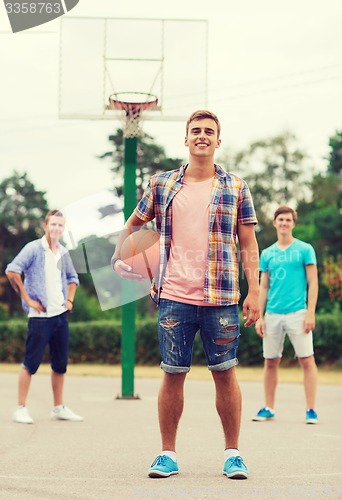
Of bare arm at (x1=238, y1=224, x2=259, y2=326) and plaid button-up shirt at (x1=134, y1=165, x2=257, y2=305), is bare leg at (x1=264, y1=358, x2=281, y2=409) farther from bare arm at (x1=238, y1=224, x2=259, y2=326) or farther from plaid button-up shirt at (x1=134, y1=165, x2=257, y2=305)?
plaid button-up shirt at (x1=134, y1=165, x2=257, y2=305)

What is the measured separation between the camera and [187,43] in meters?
11.7

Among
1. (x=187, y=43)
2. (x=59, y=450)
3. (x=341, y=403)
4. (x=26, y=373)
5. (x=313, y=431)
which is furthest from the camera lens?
(x=187, y=43)

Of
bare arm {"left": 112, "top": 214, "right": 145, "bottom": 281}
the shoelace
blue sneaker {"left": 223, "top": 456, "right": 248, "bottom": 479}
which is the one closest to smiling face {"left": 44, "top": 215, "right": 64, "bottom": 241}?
bare arm {"left": 112, "top": 214, "right": 145, "bottom": 281}

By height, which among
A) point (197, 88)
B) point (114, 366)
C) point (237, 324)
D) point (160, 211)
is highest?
point (197, 88)

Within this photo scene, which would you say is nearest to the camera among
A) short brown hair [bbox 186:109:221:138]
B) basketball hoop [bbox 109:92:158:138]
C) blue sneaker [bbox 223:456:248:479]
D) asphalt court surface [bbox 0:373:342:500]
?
asphalt court surface [bbox 0:373:342:500]

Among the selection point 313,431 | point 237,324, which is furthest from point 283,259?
point 237,324

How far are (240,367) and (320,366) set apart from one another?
1875mm

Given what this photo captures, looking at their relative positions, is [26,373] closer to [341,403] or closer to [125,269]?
[125,269]

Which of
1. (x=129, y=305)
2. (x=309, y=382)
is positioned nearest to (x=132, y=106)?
(x=129, y=305)

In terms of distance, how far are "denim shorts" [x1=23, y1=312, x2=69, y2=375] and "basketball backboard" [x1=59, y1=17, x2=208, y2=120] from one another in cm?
340

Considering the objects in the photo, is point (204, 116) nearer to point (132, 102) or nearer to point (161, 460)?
point (161, 460)

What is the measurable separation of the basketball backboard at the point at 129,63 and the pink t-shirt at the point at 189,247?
18.8 ft

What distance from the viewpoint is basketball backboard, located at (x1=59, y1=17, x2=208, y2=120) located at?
11.2m

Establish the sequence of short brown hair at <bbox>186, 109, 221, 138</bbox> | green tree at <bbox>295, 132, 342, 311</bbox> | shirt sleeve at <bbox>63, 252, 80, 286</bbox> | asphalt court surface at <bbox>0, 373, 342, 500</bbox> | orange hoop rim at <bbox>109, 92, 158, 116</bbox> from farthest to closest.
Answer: green tree at <bbox>295, 132, 342, 311</bbox>, orange hoop rim at <bbox>109, 92, 158, 116</bbox>, shirt sleeve at <bbox>63, 252, 80, 286</bbox>, short brown hair at <bbox>186, 109, 221, 138</bbox>, asphalt court surface at <bbox>0, 373, 342, 500</bbox>
